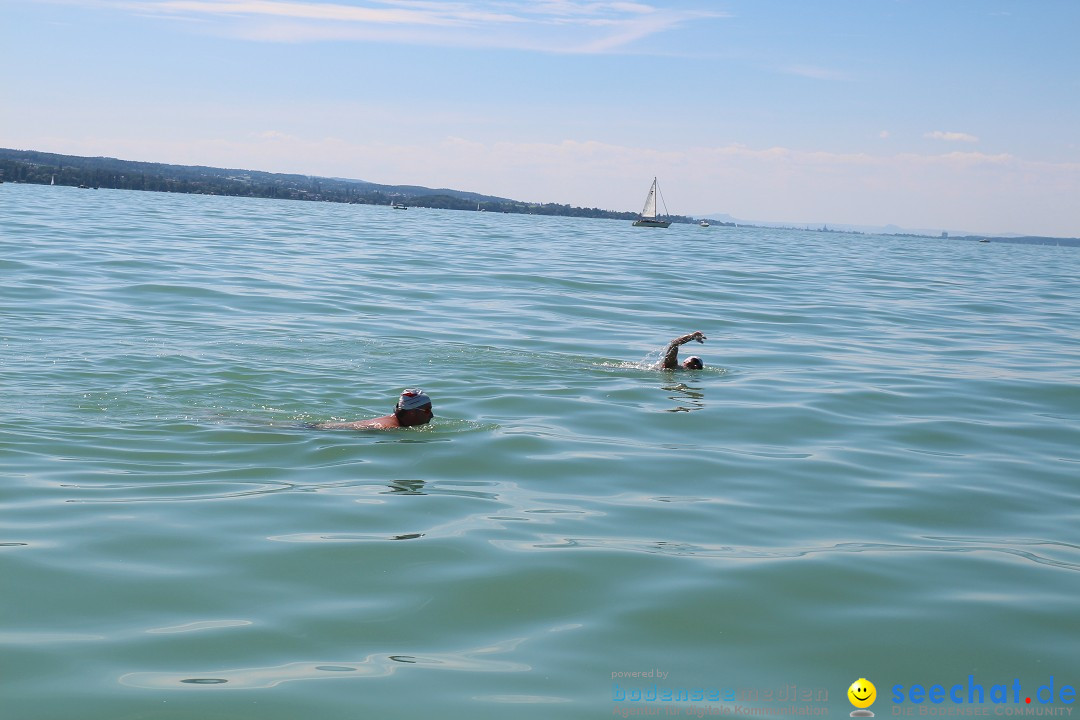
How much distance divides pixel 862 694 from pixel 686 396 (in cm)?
800

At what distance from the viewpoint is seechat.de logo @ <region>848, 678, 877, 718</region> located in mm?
5309

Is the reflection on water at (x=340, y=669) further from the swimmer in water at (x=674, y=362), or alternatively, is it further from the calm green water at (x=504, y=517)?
the swimmer in water at (x=674, y=362)

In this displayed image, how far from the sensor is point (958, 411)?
13.0 m

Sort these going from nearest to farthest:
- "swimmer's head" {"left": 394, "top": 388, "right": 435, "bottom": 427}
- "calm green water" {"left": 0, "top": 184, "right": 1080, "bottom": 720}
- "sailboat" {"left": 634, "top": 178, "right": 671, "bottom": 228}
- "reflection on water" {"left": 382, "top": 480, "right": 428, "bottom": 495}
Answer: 1. "calm green water" {"left": 0, "top": 184, "right": 1080, "bottom": 720}
2. "reflection on water" {"left": 382, "top": 480, "right": 428, "bottom": 495}
3. "swimmer's head" {"left": 394, "top": 388, "right": 435, "bottom": 427}
4. "sailboat" {"left": 634, "top": 178, "right": 671, "bottom": 228}

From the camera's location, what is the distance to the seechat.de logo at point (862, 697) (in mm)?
5309

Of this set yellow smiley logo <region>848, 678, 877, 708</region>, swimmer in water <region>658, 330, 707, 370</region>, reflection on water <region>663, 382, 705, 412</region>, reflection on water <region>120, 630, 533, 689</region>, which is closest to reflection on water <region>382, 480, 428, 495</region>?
reflection on water <region>120, 630, 533, 689</region>

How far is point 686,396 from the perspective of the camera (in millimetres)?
13312

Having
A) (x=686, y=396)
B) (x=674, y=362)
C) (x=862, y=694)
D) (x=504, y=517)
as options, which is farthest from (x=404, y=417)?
(x=862, y=694)

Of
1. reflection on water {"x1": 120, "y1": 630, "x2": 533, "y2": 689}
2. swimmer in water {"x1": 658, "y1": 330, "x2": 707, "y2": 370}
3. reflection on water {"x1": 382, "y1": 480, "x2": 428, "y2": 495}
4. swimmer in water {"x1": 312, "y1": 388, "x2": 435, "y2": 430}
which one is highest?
swimmer in water {"x1": 658, "y1": 330, "x2": 707, "y2": 370}

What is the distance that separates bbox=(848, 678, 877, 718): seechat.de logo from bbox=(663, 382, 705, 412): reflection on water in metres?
6.98

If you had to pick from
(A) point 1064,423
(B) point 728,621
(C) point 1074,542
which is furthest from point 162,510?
(A) point 1064,423

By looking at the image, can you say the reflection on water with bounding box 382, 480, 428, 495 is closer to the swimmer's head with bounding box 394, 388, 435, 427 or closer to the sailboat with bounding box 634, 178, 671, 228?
the swimmer's head with bounding box 394, 388, 435, 427

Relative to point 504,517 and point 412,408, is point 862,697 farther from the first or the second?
point 412,408

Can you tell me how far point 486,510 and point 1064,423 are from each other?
8.21 meters
